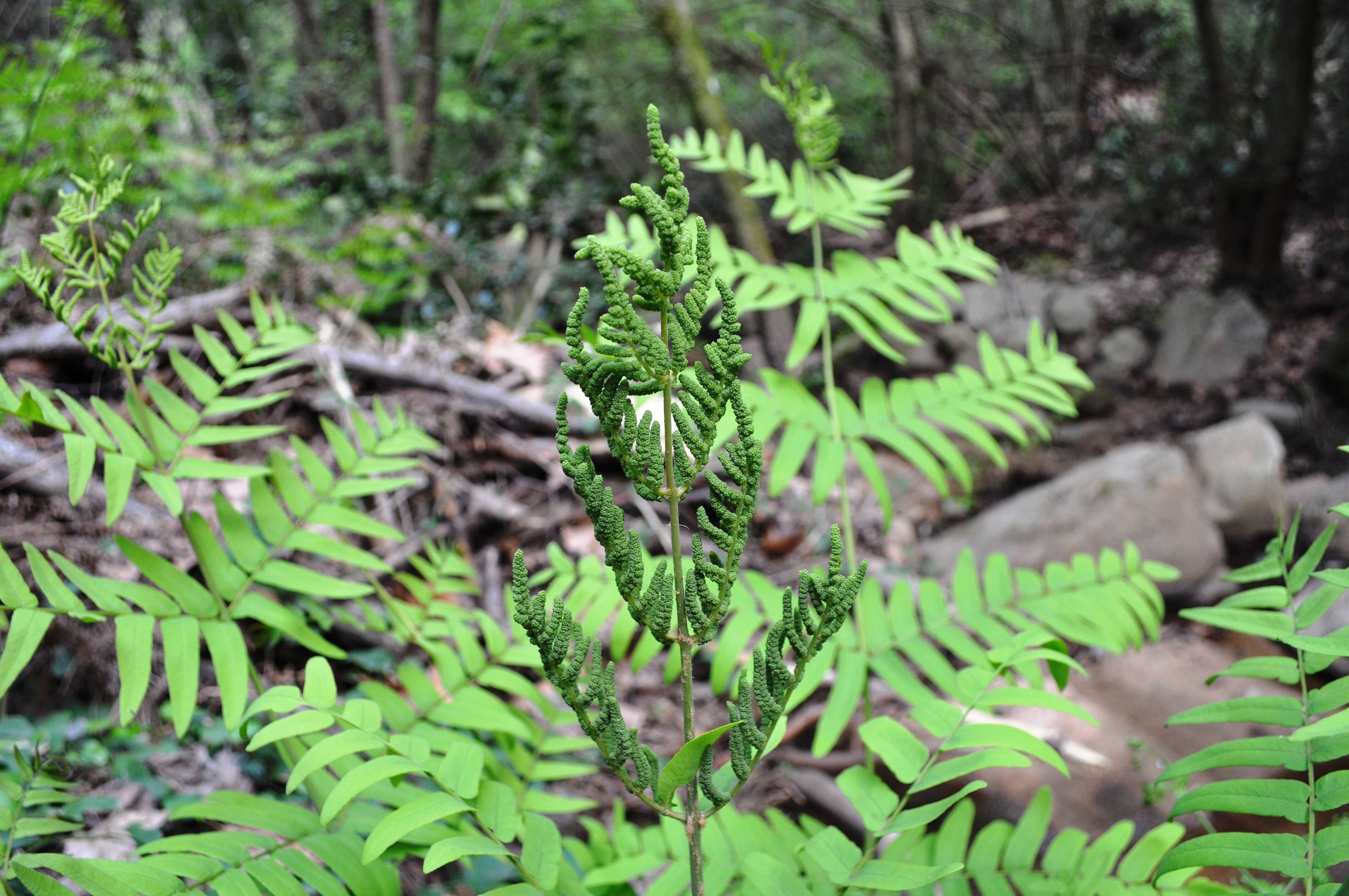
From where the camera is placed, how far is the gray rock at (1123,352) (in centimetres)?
753

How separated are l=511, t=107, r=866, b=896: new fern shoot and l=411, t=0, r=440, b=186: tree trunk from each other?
727 cm

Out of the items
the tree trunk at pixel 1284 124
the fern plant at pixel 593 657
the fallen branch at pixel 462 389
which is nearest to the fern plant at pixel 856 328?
the fern plant at pixel 593 657

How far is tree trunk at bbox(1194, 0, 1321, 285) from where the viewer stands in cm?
667

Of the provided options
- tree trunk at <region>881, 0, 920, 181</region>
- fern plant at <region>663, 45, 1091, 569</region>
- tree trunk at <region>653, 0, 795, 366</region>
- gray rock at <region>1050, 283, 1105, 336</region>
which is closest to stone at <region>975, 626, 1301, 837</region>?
fern plant at <region>663, 45, 1091, 569</region>

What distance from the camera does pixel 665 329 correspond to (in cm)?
93

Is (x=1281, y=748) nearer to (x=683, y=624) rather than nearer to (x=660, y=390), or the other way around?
(x=683, y=624)

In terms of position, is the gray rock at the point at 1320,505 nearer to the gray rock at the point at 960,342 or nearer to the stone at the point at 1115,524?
the stone at the point at 1115,524

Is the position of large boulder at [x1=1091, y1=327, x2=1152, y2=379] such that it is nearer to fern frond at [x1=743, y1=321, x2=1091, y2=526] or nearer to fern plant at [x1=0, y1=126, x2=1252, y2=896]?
fern frond at [x1=743, y1=321, x2=1091, y2=526]

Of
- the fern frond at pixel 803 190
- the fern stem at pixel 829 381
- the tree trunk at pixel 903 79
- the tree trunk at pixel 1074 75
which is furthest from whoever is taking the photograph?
the tree trunk at pixel 1074 75

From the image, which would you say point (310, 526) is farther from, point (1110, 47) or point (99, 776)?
point (1110, 47)

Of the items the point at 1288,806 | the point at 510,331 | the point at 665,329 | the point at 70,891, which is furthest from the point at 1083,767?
the point at 510,331

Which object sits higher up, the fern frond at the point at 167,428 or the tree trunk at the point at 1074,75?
the tree trunk at the point at 1074,75

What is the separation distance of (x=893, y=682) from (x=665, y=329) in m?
0.90

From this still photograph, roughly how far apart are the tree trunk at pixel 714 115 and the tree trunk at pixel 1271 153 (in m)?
4.43
